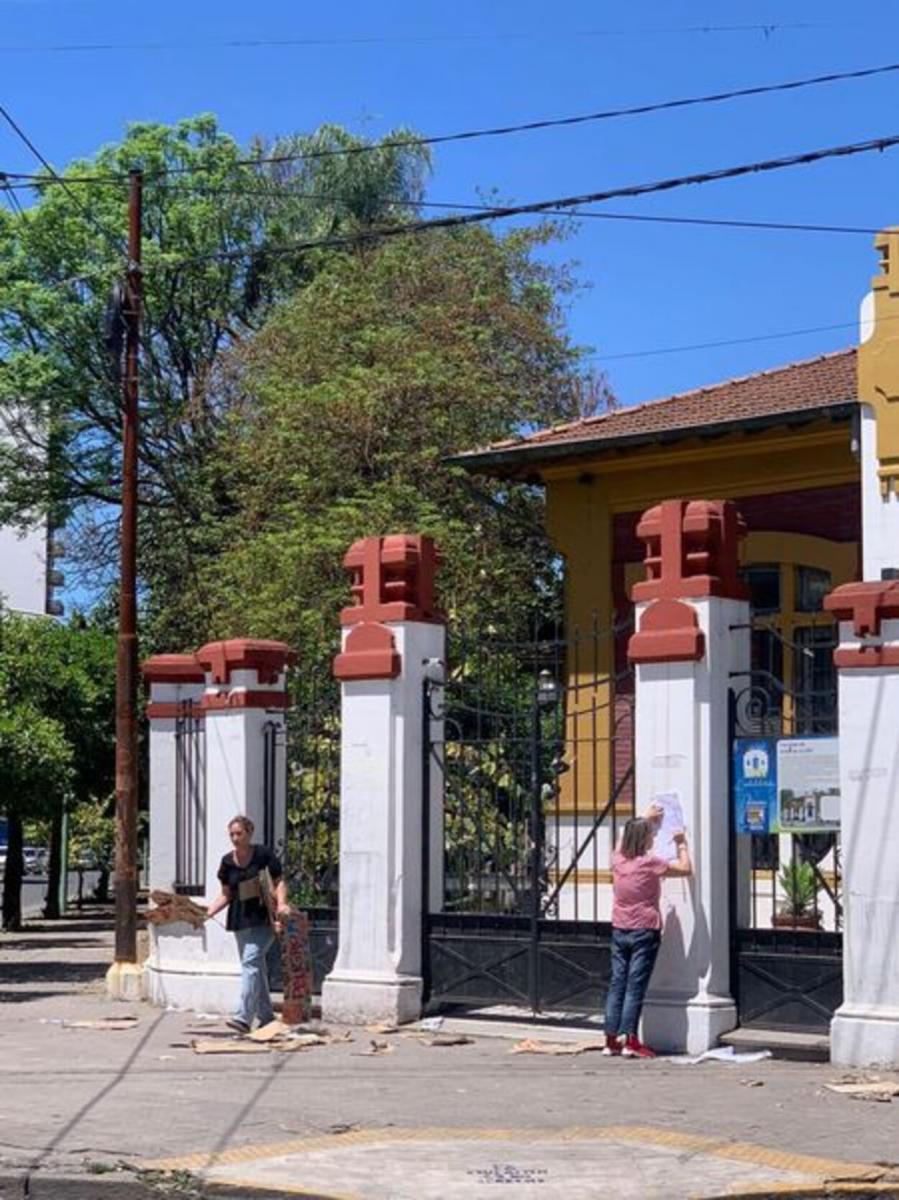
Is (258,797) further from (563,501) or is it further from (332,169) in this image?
(332,169)

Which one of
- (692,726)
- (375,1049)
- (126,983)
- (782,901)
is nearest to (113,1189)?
(375,1049)

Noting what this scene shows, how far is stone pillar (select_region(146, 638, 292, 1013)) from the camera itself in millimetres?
16984

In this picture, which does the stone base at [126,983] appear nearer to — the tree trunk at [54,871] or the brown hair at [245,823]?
the brown hair at [245,823]

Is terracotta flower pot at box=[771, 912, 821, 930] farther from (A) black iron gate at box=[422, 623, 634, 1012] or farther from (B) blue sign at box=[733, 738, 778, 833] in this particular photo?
(A) black iron gate at box=[422, 623, 634, 1012]

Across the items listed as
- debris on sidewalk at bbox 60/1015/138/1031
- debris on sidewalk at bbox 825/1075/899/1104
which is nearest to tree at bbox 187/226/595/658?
debris on sidewalk at bbox 60/1015/138/1031

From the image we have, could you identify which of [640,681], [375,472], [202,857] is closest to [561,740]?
[640,681]

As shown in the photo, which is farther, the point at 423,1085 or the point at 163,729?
the point at 163,729

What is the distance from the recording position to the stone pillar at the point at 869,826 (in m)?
13.0

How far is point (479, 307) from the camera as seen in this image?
31281 millimetres

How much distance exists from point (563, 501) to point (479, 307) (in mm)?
9522

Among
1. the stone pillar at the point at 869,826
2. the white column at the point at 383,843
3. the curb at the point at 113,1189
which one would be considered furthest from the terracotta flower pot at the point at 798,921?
the curb at the point at 113,1189

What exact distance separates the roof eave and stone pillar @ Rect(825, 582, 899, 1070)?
5.74 meters

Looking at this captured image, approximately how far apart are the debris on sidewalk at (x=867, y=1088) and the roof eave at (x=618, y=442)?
307 inches

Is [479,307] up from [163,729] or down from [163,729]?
up
